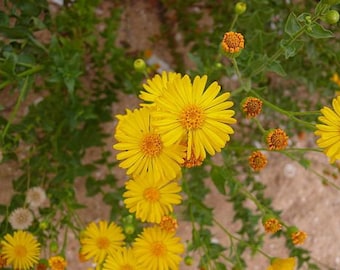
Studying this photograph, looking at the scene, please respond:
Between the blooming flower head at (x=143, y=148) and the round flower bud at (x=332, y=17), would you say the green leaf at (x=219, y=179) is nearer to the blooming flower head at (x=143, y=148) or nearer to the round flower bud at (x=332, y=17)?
the blooming flower head at (x=143, y=148)

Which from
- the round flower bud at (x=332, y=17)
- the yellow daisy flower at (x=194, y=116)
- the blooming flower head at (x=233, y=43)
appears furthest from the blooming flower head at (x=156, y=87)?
the round flower bud at (x=332, y=17)

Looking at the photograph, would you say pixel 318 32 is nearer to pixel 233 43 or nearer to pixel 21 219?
pixel 233 43

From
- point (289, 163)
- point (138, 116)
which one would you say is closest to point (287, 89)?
point (289, 163)

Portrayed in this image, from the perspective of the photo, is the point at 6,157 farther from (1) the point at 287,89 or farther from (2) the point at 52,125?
(1) the point at 287,89

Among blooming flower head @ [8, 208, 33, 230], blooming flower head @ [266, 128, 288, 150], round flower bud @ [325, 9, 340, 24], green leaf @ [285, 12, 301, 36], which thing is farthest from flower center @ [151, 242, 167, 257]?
round flower bud @ [325, 9, 340, 24]

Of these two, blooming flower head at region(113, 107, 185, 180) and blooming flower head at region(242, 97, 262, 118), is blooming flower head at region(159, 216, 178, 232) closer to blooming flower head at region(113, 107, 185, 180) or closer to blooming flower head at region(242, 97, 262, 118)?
blooming flower head at region(113, 107, 185, 180)

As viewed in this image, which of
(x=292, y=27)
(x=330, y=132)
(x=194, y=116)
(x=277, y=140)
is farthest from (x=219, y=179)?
(x=292, y=27)
